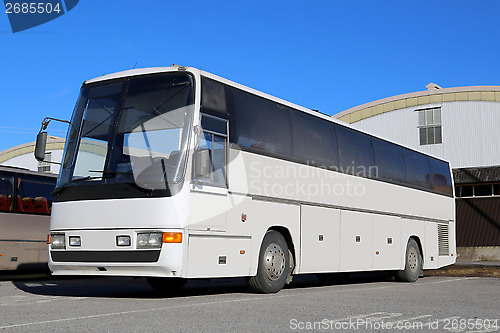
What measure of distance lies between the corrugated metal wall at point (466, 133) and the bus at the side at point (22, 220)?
2197 cm

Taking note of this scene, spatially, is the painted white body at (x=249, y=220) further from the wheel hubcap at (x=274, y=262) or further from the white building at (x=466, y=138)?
the white building at (x=466, y=138)

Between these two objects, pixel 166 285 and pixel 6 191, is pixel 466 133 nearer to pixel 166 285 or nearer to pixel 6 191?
pixel 6 191

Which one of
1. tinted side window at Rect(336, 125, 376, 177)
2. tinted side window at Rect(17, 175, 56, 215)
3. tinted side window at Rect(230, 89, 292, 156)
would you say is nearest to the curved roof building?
tinted side window at Rect(336, 125, 376, 177)

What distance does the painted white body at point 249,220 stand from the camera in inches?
371

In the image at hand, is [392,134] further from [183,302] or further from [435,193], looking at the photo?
[183,302]

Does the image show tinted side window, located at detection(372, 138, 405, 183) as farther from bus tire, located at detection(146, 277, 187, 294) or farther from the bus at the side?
the bus at the side

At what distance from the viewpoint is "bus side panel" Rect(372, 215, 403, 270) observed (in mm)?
15258

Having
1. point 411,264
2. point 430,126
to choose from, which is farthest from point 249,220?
point 430,126

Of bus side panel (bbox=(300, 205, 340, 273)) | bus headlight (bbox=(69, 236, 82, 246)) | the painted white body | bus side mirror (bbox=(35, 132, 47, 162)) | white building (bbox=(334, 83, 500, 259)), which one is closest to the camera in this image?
the painted white body

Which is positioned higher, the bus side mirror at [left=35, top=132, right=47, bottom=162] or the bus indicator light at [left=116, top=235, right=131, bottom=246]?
the bus side mirror at [left=35, top=132, right=47, bottom=162]

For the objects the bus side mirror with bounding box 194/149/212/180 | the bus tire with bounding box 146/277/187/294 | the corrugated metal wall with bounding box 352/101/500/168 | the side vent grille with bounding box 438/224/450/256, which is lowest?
the bus tire with bounding box 146/277/187/294

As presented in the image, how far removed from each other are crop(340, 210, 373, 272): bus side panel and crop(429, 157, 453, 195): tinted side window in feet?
15.7

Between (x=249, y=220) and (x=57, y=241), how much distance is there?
3.07 meters

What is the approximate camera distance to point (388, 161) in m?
16.3
